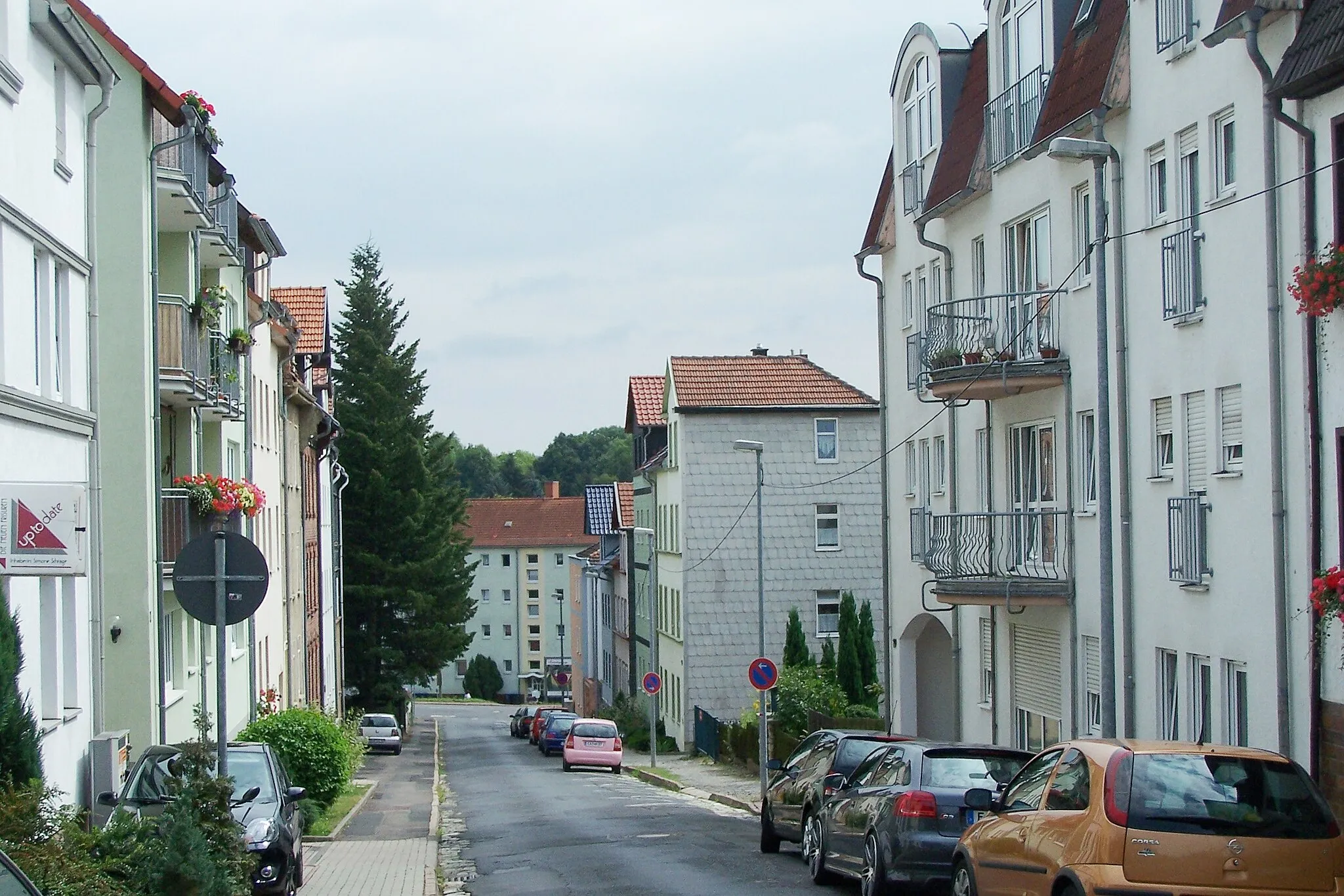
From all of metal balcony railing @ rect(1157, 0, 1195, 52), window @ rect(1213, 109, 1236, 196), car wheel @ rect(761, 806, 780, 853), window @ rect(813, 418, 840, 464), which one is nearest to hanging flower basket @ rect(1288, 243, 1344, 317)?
window @ rect(1213, 109, 1236, 196)

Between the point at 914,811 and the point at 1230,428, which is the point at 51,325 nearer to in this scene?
the point at 914,811

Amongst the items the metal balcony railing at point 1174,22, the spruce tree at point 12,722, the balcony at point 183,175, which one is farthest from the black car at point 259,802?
the metal balcony railing at point 1174,22

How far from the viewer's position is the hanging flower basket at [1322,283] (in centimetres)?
1366

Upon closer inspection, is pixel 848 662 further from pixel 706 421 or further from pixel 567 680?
pixel 567 680

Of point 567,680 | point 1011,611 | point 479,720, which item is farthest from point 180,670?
point 567,680

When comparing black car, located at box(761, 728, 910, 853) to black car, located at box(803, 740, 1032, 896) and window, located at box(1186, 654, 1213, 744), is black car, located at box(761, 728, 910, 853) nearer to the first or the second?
black car, located at box(803, 740, 1032, 896)

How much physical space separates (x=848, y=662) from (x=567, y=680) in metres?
67.4

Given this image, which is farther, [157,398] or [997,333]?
[997,333]

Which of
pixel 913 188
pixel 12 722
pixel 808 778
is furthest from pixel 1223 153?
pixel 12 722

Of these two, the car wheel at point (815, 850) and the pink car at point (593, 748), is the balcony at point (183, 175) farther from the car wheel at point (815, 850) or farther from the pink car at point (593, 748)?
the pink car at point (593, 748)

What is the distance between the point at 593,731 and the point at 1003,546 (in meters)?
24.6

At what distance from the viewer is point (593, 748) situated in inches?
1804

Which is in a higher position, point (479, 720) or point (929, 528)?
point (929, 528)

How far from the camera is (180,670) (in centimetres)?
2511
